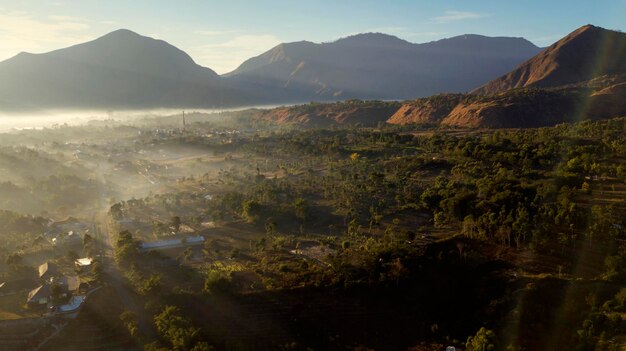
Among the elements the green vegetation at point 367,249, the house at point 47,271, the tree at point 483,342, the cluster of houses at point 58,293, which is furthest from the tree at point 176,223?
the tree at point 483,342

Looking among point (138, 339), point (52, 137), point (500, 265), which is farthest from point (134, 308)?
point (52, 137)

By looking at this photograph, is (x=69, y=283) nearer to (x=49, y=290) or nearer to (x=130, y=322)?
(x=49, y=290)

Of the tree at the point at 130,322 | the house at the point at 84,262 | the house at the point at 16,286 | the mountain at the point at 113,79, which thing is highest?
the mountain at the point at 113,79

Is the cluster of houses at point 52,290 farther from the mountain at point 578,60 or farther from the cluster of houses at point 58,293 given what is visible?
the mountain at point 578,60

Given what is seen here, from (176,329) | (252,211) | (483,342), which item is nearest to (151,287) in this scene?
(176,329)

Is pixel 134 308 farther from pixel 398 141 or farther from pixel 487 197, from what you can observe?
pixel 398 141

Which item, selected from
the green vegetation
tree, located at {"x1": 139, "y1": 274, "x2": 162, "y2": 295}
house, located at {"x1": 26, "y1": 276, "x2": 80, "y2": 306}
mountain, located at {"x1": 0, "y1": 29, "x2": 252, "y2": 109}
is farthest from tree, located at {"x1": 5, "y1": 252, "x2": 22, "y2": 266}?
mountain, located at {"x1": 0, "y1": 29, "x2": 252, "y2": 109}
